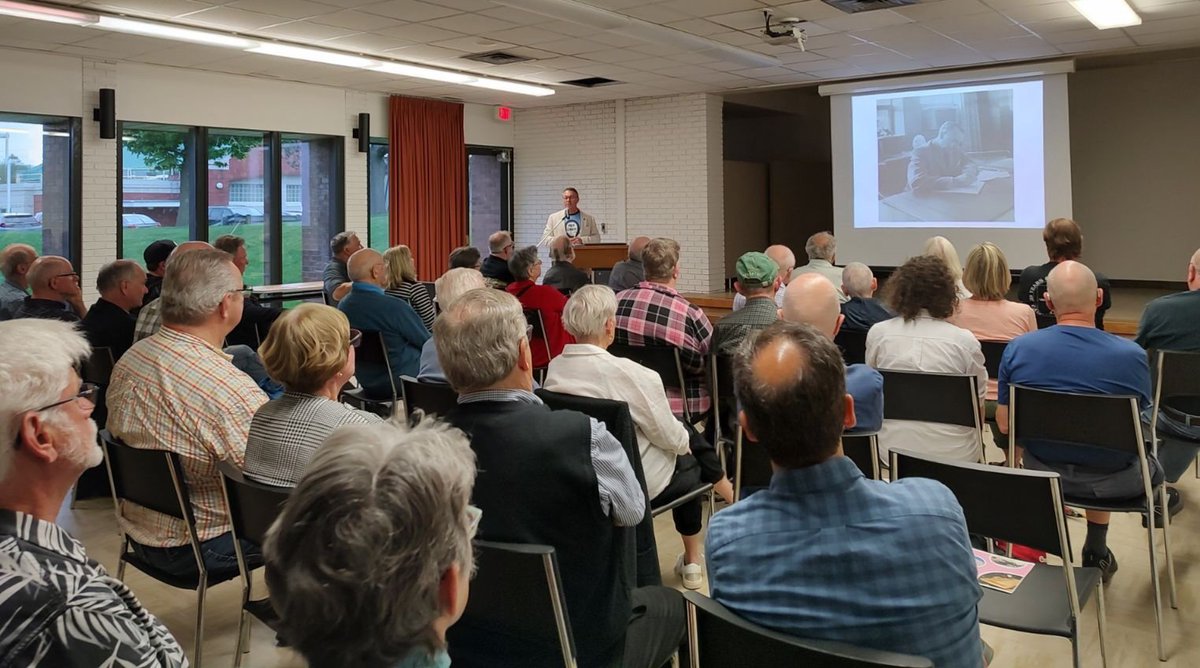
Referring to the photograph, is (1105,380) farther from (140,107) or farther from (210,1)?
(140,107)

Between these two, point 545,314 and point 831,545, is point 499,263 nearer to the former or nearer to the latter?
point 545,314

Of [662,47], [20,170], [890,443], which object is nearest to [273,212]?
[20,170]

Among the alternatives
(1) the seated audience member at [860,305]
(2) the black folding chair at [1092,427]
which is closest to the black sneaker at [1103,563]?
(2) the black folding chair at [1092,427]

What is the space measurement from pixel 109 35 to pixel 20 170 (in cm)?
158

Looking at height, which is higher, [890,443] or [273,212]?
[273,212]

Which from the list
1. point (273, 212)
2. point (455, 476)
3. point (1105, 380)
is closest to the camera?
point (455, 476)

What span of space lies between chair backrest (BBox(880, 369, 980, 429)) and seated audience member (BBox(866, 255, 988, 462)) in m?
0.05

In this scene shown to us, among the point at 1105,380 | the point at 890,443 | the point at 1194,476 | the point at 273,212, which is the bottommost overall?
the point at 1194,476

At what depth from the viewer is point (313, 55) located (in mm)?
7535

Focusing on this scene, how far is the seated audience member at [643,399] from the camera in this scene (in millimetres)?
2889

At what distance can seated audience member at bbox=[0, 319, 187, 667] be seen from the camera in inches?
45.7

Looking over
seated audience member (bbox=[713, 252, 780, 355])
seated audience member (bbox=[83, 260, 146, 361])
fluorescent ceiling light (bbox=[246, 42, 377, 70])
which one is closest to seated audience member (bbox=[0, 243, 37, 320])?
seated audience member (bbox=[83, 260, 146, 361])

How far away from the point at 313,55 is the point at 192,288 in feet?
17.8

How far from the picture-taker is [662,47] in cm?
762
